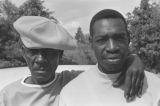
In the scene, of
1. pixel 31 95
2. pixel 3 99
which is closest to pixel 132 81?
pixel 31 95

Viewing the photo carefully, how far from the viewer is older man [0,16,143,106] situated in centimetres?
243

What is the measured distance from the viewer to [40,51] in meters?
2.47

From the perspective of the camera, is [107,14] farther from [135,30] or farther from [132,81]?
[135,30]

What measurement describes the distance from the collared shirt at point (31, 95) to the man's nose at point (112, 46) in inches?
25.2

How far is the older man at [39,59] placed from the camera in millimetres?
2432

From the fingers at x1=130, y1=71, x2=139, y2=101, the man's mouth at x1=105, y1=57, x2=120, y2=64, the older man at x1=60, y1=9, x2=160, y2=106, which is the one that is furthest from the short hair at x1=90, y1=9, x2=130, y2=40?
the fingers at x1=130, y1=71, x2=139, y2=101

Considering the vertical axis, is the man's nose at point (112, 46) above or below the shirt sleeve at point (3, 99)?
above

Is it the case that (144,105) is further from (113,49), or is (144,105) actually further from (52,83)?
(52,83)

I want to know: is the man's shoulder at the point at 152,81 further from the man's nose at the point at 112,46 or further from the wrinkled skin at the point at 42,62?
the wrinkled skin at the point at 42,62

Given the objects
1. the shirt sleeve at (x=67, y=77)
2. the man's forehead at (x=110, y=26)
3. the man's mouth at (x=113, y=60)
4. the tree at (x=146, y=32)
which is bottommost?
the tree at (x=146, y=32)

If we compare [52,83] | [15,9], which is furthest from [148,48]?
[52,83]

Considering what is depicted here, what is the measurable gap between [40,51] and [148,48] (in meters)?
22.4

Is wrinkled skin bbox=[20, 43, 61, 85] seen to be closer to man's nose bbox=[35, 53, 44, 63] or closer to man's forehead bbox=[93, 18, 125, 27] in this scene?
man's nose bbox=[35, 53, 44, 63]

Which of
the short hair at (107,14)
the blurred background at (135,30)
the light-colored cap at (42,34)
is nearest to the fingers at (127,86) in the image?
the short hair at (107,14)
